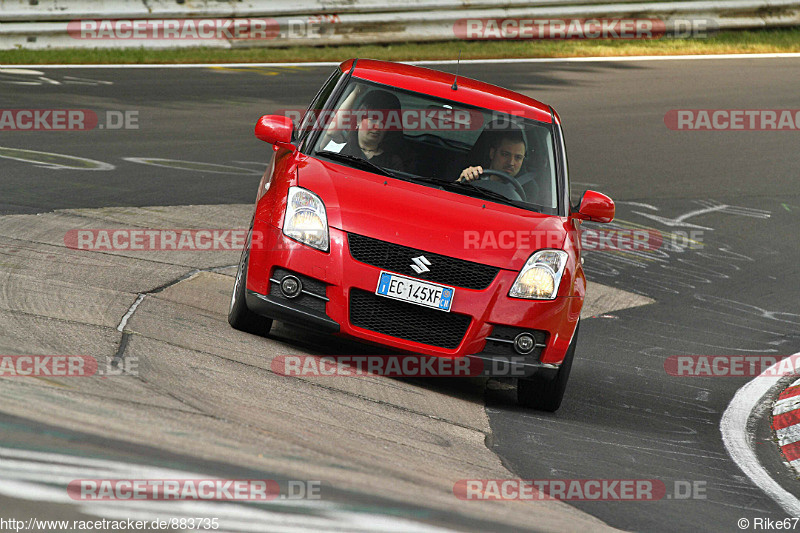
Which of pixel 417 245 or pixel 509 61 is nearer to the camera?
pixel 417 245

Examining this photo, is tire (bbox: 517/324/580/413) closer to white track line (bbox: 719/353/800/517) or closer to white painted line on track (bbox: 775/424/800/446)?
white track line (bbox: 719/353/800/517)

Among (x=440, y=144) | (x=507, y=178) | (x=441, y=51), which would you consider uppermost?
(x=440, y=144)

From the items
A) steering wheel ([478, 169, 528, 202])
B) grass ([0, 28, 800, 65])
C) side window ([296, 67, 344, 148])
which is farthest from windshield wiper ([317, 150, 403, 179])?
grass ([0, 28, 800, 65])

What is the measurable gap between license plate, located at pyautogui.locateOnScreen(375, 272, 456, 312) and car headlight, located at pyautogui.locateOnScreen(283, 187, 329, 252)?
0.40 metres

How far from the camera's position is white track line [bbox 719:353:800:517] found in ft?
19.6

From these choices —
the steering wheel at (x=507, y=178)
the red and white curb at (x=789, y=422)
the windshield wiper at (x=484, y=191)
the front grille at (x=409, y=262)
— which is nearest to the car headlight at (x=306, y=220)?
the front grille at (x=409, y=262)

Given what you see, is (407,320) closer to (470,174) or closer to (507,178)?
(470,174)

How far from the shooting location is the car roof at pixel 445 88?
7562mm

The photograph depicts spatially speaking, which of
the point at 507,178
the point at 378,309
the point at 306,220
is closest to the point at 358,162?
the point at 306,220

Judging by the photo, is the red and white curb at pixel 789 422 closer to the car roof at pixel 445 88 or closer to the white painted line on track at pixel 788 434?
the white painted line on track at pixel 788 434

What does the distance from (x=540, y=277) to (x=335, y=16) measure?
13513 millimetres

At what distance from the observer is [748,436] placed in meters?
7.05

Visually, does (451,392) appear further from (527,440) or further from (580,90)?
(580,90)

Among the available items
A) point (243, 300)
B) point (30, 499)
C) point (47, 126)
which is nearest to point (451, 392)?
point (243, 300)
